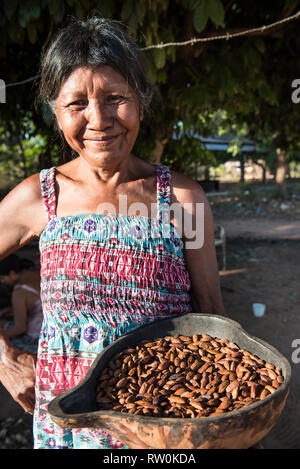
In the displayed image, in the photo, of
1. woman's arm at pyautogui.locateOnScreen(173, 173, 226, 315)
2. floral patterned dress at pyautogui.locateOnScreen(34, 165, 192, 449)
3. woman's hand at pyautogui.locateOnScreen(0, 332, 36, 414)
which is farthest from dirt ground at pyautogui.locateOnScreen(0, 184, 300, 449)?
woman's arm at pyautogui.locateOnScreen(173, 173, 226, 315)

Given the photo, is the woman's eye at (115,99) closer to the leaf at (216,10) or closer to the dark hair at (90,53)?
the dark hair at (90,53)

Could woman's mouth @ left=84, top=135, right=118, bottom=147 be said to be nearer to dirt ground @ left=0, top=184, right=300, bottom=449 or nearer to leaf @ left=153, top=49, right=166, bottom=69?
leaf @ left=153, top=49, right=166, bottom=69

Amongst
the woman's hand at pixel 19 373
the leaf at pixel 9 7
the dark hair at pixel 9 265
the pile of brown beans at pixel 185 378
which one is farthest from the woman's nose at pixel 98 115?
the dark hair at pixel 9 265

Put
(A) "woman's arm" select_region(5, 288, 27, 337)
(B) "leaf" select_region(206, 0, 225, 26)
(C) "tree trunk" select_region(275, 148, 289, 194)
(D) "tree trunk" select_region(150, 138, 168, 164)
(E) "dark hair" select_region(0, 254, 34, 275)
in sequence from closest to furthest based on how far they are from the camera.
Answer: (B) "leaf" select_region(206, 0, 225, 26) → (A) "woman's arm" select_region(5, 288, 27, 337) → (E) "dark hair" select_region(0, 254, 34, 275) → (D) "tree trunk" select_region(150, 138, 168, 164) → (C) "tree trunk" select_region(275, 148, 289, 194)

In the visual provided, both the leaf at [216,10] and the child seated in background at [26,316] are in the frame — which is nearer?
the leaf at [216,10]

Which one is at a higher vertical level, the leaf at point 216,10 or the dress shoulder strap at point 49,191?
the leaf at point 216,10

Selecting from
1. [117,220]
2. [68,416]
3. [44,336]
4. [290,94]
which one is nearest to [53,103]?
[117,220]

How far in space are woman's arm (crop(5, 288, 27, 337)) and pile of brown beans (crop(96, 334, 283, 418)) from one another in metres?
2.26

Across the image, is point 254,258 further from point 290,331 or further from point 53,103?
point 53,103

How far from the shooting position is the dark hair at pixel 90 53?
1.09 metres

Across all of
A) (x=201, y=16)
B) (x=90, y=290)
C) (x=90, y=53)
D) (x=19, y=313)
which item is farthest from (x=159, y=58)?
(x=19, y=313)

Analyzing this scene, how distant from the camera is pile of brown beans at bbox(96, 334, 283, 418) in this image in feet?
2.98

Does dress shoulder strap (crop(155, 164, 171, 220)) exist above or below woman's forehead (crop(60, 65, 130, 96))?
below
